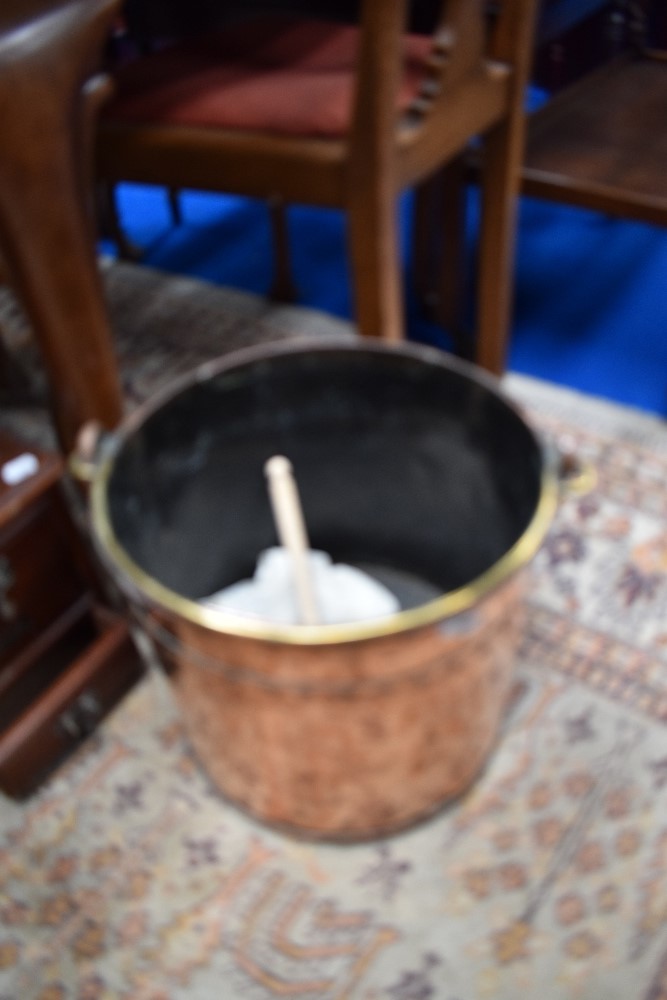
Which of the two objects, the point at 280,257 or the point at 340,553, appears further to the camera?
the point at 280,257

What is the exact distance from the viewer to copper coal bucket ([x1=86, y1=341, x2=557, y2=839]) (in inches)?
22.5

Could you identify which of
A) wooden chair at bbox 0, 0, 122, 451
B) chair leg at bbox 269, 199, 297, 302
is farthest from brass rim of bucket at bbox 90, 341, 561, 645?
chair leg at bbox 269, 199, 297, 302

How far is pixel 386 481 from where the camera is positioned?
85 cm

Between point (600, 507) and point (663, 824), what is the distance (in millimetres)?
419

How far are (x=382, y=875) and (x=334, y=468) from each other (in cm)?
38

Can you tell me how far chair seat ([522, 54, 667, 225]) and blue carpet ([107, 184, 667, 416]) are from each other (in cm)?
30

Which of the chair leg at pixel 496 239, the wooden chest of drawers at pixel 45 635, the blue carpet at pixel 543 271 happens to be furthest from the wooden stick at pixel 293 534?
the blue carpet at pixel 543 271

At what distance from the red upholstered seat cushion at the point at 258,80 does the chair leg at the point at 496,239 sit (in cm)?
15

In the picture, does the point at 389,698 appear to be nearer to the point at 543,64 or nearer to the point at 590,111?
the point at 590,111

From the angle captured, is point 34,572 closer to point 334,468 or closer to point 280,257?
point 334,468

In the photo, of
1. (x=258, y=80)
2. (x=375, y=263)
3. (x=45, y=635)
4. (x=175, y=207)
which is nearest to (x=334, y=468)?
(x=375, y=263)

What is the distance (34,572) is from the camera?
2.73ft

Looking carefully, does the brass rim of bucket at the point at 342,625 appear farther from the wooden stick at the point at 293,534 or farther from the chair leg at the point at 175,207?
the chair leg at the point at 175,207

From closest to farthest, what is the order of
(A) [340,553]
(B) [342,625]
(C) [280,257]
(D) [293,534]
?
(B) [342,625] < (D) [293,534] < (A) [340,553] < (C) [280,257]
